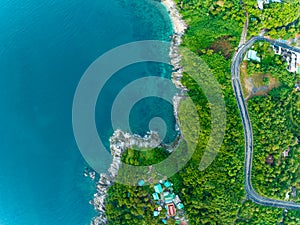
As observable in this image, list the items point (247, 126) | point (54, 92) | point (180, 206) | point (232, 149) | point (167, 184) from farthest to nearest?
point (54, 92) → point (247, 126) → point (167, 184) → point (232, 149) → point (180, 206)

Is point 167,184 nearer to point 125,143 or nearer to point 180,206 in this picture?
point 180,206

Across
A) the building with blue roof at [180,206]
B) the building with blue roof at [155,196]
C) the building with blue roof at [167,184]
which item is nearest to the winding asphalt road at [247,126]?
the building with blue roof at [180,206]

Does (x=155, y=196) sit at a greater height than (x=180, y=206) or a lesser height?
greater

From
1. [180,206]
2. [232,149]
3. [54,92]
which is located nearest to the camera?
[180,206]

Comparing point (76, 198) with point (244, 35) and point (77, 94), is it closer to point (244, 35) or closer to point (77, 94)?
point (77, 94)

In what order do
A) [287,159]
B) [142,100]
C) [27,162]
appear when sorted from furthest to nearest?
[142,100] → [27,162] → [287,159]

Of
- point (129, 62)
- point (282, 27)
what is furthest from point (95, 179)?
point (282, 27)

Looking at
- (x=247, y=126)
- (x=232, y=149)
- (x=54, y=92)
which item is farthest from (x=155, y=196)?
(x=54, y=92)

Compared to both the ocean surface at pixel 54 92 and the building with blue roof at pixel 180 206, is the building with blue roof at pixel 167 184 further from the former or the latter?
the ocean surface at pixel 54 92
